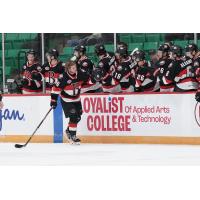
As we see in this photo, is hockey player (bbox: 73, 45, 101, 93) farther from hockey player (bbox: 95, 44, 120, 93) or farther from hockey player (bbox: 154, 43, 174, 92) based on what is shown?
hockey player (bbox: 154, 43, 174, 92)

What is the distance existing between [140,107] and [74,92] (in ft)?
3.43

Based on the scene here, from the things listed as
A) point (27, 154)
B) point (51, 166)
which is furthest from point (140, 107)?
point (51, 166)

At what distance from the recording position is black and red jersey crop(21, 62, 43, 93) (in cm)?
1235

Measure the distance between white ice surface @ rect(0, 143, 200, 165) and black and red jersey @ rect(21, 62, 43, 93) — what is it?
4.46ft

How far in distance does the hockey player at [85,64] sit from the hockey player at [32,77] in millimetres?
814

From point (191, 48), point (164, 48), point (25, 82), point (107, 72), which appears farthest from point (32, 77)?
point (191, 48)

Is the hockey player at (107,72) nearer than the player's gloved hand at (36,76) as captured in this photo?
Yes

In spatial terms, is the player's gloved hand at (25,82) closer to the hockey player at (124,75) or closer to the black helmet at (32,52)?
the black helmet at (32,52)

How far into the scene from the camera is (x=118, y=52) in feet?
38.2

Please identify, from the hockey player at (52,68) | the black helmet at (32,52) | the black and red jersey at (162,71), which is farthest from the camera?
the black helmet at (32,52)

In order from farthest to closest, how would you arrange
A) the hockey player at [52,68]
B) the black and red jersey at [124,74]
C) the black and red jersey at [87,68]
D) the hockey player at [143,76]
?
the hockey player at [52,68] → the black and red jersey at [87,68] → the black and red jersey at [124,74] → the hockey player at [143,76]

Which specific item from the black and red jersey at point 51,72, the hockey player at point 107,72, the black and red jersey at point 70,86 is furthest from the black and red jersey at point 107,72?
the black and red jersey at point 51,72

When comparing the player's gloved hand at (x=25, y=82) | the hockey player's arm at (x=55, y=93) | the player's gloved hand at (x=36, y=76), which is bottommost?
the hockey player's arm at (x=55, y=93)

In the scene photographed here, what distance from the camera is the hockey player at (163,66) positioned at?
11.1 m
